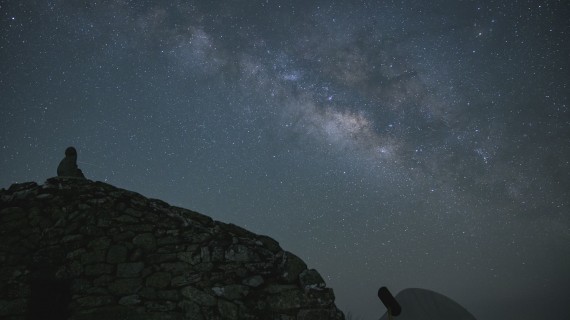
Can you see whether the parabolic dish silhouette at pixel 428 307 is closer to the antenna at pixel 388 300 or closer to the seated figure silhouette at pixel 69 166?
the antenna at pixel 388 300

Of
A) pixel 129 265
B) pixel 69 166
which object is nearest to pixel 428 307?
pixel 129 265

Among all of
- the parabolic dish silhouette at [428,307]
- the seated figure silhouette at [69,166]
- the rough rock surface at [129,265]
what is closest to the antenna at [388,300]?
the rough rock surface at [129,265]

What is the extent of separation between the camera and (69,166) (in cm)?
612

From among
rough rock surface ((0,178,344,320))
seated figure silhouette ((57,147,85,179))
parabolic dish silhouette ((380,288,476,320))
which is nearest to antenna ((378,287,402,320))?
rough rock surface ((0,178,344,320))

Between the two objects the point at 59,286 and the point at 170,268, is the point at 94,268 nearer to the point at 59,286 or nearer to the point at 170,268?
the point at 59,286

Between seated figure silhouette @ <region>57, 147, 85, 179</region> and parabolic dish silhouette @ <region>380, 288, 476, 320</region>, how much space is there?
141ft

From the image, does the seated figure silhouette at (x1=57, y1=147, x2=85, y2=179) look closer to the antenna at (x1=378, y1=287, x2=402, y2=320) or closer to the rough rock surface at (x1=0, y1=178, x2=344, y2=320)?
the rough rock surface at (x1=0, y1=178, x2=344, y2=320)

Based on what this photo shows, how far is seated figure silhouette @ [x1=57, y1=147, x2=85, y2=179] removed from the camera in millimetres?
6008

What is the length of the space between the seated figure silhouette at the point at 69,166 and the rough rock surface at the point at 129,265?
4.11 feet

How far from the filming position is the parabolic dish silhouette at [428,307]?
39544 millimetres

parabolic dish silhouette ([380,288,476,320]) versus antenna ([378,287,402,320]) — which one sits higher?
antenna ([378,287,402,320])

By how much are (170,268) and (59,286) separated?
146 cm

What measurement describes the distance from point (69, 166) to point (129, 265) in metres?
3.11

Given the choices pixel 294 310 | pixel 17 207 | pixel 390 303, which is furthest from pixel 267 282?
pixel 17 207
